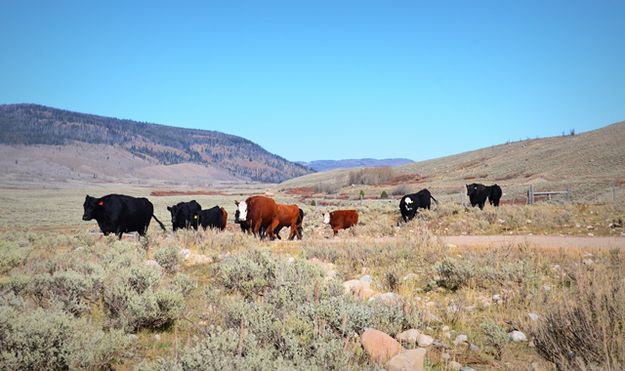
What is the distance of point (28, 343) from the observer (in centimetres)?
428

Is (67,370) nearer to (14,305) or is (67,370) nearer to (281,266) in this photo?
(14,305)

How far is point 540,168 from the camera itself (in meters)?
66.6

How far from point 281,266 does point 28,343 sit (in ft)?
12.1

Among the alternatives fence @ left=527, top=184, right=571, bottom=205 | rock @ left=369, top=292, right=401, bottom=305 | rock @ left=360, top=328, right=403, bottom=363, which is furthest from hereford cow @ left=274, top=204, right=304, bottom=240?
fence @ left=527, top=184, right=571, bottom=205

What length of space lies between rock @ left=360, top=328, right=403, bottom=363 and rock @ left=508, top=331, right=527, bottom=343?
4.88 ft

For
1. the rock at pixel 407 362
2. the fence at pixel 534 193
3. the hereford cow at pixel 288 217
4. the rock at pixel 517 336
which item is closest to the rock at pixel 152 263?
the rock at pixel 407 362

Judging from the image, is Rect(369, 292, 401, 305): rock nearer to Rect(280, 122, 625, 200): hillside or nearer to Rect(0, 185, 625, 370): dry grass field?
Rect(0, 185, 625, 370): dry grass field

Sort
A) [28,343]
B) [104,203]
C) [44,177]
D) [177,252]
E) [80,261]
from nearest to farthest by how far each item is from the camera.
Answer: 1. [28,343]
2. [80,261]
3. [177,252]
4. [104,203]
5. [44,177]

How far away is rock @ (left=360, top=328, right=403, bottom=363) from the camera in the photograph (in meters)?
4.30

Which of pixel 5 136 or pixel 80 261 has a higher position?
pixel 5 136

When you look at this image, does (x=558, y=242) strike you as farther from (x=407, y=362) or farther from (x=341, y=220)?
(x=407, y=362)

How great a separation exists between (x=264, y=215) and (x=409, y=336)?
11.6 m

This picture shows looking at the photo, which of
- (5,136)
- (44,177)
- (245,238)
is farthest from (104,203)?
(5,136)

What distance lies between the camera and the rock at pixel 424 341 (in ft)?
15.8
